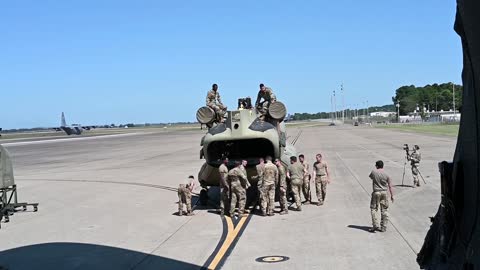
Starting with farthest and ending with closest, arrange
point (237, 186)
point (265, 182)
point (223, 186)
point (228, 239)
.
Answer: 1. point (223, 186)
2. point (237, 186)
3. point (265, 182)
4. point (228, 239)

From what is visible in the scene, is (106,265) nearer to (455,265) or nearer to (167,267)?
(167,267)

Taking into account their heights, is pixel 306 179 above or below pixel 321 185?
above

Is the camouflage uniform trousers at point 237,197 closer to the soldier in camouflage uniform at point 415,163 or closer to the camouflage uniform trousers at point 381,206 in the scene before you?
the camouflage uniform trousers at point 381,206

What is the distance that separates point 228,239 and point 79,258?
10.1 feet

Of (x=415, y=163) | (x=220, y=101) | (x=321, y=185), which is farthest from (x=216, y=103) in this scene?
(x=415, y=163)

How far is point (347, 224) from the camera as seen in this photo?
1259 cm

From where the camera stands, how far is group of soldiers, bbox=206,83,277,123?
16.6 metres

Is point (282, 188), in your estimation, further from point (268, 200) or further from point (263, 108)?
point (263, 108)

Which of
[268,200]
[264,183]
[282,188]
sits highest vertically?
[264,183]

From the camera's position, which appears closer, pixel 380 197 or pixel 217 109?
pixel 380 197

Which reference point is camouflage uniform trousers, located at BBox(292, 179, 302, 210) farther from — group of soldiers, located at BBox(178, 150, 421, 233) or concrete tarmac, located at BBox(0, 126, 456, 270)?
concrete tarmac, located at BBox(0, 126, 456, 270)

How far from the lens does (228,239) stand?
11.4m

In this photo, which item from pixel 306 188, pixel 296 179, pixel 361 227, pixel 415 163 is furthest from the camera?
pixel 415 163

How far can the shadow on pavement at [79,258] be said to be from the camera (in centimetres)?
955
